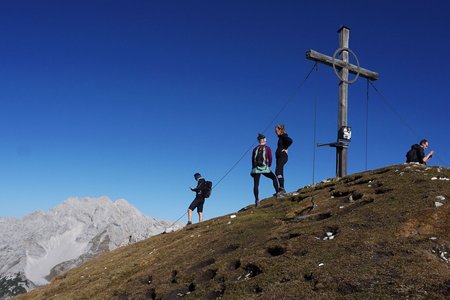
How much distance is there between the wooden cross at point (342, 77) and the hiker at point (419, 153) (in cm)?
373

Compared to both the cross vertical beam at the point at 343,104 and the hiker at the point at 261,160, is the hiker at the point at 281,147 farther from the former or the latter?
the cross vertical beam at the point at 343,104

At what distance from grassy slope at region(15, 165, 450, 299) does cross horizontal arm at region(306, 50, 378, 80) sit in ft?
23.3

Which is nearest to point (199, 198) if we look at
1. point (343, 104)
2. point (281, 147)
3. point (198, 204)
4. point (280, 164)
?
point (198, 204)

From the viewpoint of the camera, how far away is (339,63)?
24.6 meters

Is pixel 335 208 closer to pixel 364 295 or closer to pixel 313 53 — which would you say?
pixel 364 295

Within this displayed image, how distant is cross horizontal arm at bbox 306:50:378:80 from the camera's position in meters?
23.7

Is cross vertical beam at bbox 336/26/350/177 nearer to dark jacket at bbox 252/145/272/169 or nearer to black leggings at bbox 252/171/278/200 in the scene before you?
black leggings at bbox 252/171/278/200

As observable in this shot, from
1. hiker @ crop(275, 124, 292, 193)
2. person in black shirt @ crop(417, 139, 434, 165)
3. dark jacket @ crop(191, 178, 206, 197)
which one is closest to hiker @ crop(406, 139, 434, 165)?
person in black shirt @ crop(417, 139, 434, 165)

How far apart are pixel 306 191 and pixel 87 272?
12632 mm

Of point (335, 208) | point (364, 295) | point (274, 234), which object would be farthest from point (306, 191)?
point (364, 295)

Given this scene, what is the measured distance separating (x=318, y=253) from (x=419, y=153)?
48.1ft

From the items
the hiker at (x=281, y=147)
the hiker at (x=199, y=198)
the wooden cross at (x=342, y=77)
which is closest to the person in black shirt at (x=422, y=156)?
the wooden cross at (x=342, y=77)

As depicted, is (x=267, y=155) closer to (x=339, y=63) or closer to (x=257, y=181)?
(x=257, y=181)

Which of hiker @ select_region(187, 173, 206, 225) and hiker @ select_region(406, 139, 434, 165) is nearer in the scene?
hiker @ select_region(406, 139, 434, 165)
